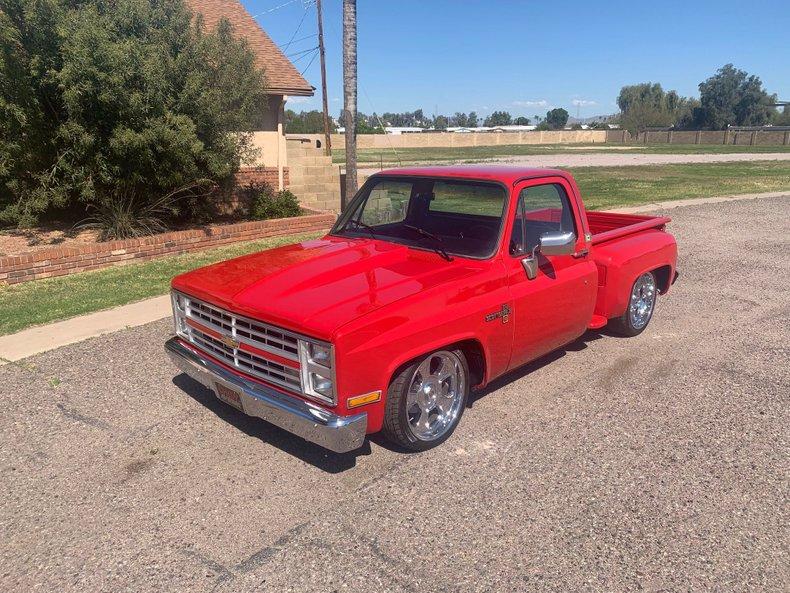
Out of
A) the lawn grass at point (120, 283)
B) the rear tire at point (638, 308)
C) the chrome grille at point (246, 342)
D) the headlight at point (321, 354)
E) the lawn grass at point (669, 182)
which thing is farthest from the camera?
the lawn grass at point (669, 182)

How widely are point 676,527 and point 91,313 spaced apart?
249 inches

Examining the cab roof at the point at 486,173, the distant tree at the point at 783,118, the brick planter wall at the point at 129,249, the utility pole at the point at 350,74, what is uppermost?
the distant tree at the point at 783,118

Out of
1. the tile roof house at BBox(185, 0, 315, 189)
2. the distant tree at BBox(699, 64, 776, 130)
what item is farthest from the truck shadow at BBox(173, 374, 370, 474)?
the distant tree at BBox(699, 64, 776, 130)

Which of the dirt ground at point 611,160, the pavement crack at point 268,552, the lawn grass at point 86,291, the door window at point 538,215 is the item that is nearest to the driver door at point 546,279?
the door window at point 538,215

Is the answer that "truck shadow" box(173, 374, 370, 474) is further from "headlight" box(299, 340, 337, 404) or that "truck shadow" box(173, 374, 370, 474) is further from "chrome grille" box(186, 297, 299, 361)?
"chrome grille" box(186, 297, 299, 361)

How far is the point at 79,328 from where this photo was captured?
6.57m

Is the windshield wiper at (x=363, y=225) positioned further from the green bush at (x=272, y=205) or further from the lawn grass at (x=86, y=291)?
the green bush at (x=272, y=205)

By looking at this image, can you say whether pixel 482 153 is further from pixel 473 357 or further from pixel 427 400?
pixel 427 400

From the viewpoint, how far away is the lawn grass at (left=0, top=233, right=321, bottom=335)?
23.1 ft

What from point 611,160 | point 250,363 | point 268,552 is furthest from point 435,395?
point 611,160

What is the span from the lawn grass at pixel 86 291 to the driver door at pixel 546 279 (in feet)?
16.8

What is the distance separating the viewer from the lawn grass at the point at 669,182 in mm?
17703

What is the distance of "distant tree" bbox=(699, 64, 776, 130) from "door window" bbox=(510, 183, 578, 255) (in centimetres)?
11061

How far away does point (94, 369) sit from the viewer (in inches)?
216
